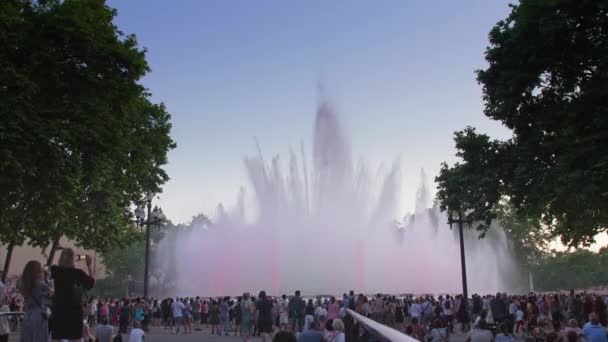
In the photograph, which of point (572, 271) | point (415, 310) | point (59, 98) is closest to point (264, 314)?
point (415, 310)

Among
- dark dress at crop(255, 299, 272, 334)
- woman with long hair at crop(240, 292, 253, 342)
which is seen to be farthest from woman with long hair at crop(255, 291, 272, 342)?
woman with long hair at crop(240, 292, 253, 342)

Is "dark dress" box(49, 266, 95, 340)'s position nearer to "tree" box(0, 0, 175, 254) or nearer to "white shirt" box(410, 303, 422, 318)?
"tree" box(0, 0, 175, 254)

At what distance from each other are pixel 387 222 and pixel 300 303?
30.7m

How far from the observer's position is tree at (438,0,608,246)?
2139 cm

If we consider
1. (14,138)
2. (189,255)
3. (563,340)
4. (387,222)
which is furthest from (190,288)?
(563,340)

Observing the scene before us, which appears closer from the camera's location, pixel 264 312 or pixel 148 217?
pixel 264 312

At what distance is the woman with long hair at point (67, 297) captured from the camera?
7086 millimetres

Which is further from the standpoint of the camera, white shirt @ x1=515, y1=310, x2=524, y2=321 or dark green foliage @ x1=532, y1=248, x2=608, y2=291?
dark green foliage @ x1=532, y1=248, x2=608, y2=291

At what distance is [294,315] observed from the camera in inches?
1014

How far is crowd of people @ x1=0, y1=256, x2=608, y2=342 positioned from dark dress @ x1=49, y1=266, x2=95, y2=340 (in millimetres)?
11

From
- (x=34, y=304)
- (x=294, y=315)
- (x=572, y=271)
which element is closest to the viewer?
(x=34, y=304)

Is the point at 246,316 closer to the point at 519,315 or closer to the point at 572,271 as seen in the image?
the point at 519,315

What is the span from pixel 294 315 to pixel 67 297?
1938 centimetres

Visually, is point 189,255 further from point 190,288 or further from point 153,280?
point 153,280
